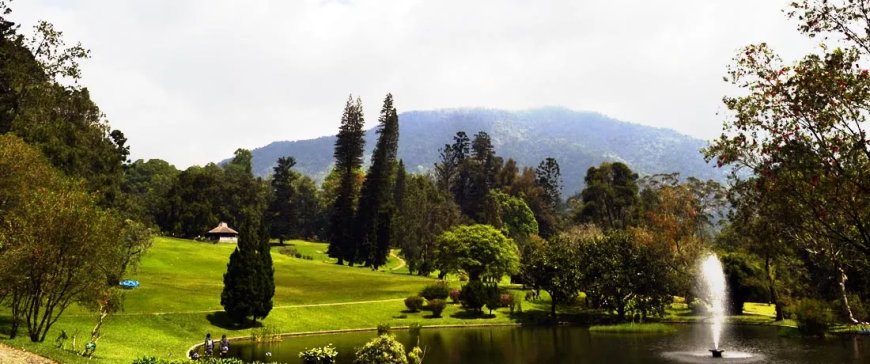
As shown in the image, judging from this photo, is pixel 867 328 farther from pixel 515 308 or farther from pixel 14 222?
pixel 14 222

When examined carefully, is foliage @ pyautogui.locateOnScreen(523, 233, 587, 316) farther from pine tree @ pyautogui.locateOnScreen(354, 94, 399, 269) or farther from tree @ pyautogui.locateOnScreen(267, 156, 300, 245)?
tree @ pyautogui.locateOnScreen(267, 156, 300, 245)

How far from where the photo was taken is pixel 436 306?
2667 inches

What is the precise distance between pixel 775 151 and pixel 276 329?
4736 cm

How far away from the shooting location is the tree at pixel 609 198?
Result: 117188 millimetres

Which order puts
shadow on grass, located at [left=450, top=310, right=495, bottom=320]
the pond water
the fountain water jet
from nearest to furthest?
the pond water, shadow on grass, located at [left=450, top=310, right=495, bottom=320], the fountain water jet

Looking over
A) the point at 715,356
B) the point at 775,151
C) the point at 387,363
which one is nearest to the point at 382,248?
the point at 715,356

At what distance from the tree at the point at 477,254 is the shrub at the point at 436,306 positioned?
56.1 feet

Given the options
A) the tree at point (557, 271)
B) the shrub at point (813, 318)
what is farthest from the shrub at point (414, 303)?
the shrub at point (813, 318)

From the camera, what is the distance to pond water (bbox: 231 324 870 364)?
130 feet

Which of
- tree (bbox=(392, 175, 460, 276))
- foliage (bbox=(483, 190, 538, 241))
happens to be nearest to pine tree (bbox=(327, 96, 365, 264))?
tree (bbox=(392, 175, 460, 276))

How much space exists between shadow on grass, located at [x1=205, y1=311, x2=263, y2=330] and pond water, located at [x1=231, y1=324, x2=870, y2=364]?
483 centimetres

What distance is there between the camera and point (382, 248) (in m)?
111

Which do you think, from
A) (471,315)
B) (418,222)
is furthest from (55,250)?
(418,222)

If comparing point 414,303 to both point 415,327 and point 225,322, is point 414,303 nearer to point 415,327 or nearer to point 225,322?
point 415,327
